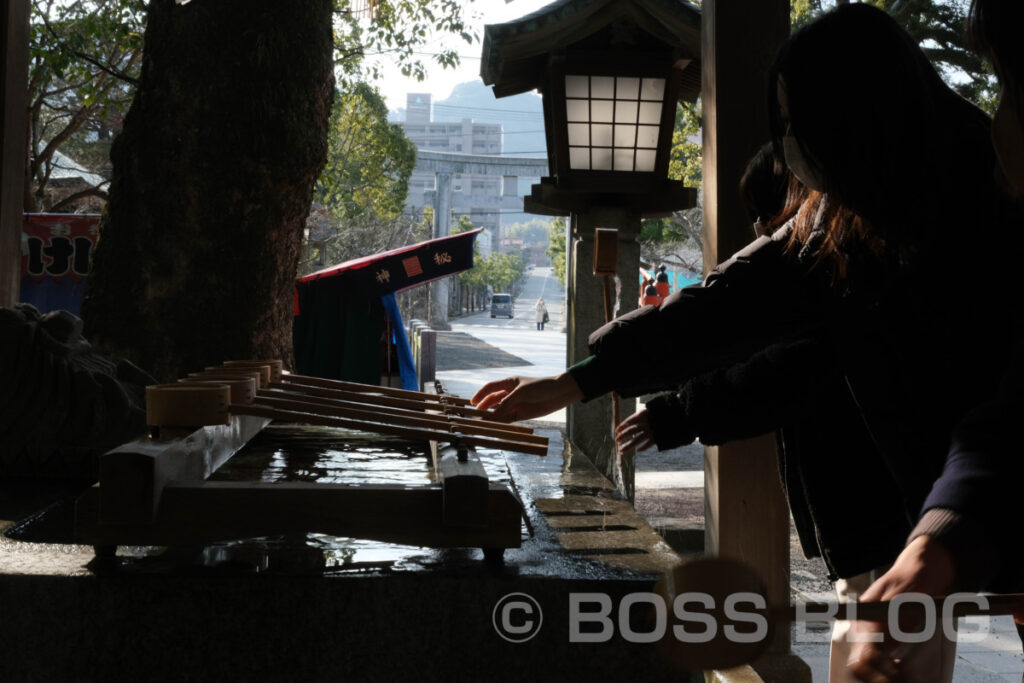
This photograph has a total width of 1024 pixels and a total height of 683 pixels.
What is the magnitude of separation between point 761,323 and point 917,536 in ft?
3.36

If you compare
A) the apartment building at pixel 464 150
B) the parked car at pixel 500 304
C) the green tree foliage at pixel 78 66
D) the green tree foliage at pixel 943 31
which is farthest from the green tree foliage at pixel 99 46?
the apartment building at pixel 464 150

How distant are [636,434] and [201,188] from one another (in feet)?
12.0

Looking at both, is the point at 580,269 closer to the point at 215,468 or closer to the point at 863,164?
the point at 215,468

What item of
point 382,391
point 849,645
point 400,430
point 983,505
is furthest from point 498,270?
point 983,505

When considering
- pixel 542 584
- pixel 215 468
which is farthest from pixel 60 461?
pixel 542 584

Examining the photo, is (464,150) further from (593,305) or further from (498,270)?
(593,305)

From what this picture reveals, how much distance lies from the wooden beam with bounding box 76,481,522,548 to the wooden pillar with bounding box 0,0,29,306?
251 centimetres

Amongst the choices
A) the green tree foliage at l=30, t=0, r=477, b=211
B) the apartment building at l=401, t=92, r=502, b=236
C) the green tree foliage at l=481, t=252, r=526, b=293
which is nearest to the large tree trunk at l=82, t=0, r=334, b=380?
the green tree foliage at l=30, t=0, r=477, b=211

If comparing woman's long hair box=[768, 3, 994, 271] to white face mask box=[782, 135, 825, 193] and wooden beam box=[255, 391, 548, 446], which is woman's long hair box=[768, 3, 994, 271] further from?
wooden beam box=[255, 391, 548, 446]

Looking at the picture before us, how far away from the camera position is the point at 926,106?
1.57m

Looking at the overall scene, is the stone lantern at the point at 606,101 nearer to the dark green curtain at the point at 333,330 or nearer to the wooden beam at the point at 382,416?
the wooden beam at the point at 382,416

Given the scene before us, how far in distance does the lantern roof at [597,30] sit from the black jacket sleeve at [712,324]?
11.8 ft

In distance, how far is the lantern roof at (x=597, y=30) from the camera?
16.8ft

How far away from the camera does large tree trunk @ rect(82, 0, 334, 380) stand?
16.5 ft
